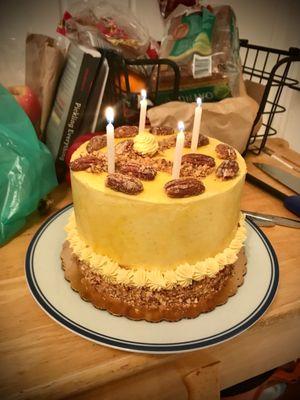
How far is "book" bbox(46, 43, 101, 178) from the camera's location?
0.85 meters

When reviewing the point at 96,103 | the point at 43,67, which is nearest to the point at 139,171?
the point at 96,103

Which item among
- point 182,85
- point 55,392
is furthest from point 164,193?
point 182,85

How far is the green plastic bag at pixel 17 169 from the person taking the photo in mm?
764

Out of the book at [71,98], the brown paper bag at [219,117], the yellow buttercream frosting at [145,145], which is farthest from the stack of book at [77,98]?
the yellow buttercream frosting at [145,145]

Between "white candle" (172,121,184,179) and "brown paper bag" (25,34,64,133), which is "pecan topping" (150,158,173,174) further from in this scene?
"brown paper bag" (25,34,64,133)

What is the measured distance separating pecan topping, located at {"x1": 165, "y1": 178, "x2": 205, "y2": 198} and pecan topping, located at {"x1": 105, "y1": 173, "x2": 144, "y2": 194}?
0.16ft

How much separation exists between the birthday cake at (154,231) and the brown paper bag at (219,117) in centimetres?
30

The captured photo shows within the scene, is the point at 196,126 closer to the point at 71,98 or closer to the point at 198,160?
the point at 198,160

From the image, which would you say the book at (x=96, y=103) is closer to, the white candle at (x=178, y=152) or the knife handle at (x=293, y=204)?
the white candle at (x=178, y=152)

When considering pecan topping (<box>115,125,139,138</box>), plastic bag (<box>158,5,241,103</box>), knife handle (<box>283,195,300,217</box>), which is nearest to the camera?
pecan topping (<box>115,125,139,138</box>)

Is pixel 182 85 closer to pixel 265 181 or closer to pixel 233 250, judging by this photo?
pixel 265 181

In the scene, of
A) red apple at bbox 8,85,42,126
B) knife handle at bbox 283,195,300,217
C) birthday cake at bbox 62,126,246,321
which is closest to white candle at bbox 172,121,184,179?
birthday cake at bbox 62,126,246,321

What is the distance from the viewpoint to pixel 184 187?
55 cm

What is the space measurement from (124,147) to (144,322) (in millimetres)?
341
